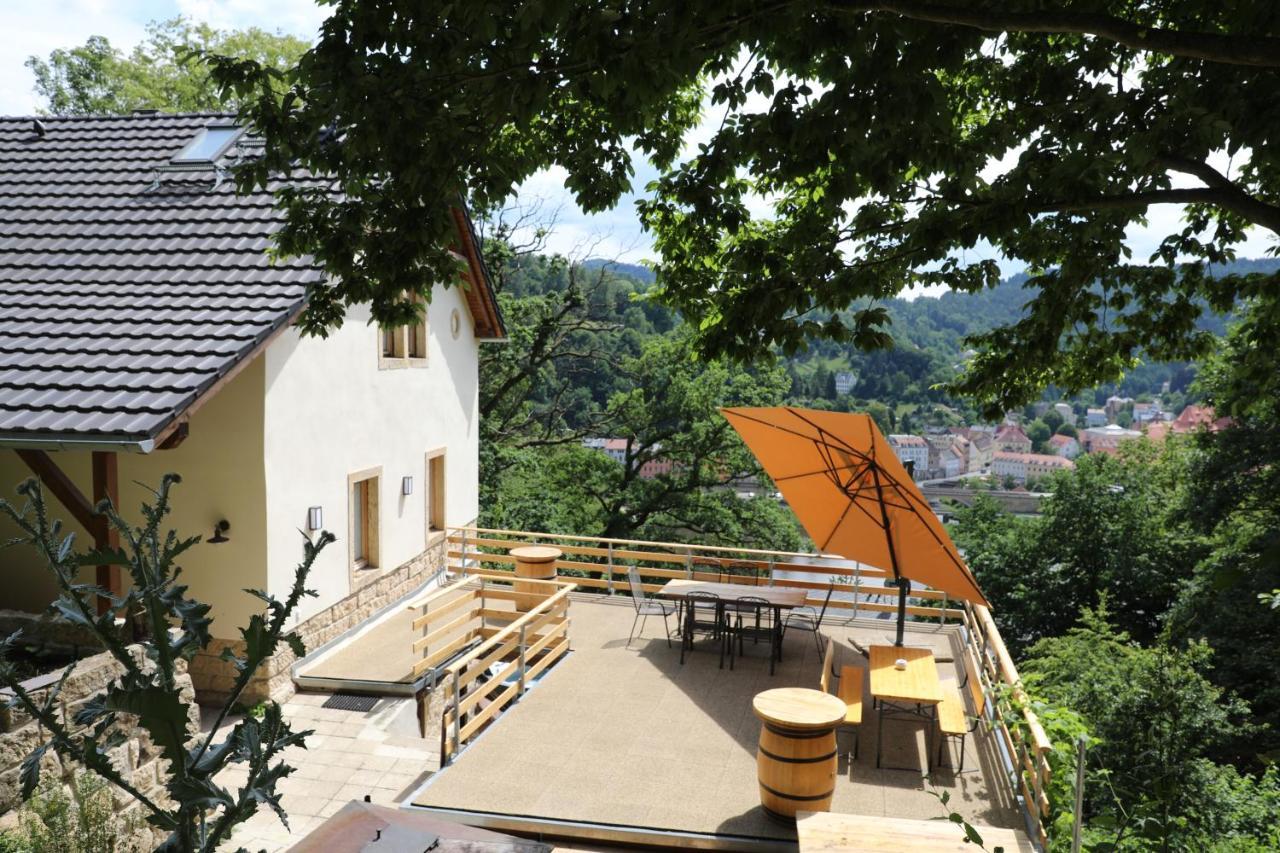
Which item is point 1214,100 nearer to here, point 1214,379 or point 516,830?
point 516,830

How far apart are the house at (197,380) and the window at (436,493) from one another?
1046 mm

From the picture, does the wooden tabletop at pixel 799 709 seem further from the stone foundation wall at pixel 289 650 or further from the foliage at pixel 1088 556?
the foliage at pixel 1088 556

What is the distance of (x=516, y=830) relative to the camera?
6824 millimetres

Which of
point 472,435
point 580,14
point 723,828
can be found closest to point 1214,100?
point 580,14

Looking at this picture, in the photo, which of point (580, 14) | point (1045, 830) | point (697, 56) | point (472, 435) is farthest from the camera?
point (472, 435)

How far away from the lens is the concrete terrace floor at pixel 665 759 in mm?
6996

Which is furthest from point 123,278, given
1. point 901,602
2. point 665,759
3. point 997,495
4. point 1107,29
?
point 997,495

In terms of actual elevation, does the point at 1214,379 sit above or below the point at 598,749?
above

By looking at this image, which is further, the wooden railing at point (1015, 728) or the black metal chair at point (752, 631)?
the black metal chair at point (752, 631)

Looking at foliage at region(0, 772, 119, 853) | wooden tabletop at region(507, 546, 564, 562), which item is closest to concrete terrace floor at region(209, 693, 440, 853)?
foliage at region(0, 772, 119, 853)

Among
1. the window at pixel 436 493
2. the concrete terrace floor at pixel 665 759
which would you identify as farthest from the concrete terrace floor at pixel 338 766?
the window at pixel 436 493

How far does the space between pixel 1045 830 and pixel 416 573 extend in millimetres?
10561

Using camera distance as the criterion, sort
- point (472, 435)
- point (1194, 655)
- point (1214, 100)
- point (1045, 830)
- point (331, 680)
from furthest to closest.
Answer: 1. point (472, 435)
2. point (1194, 655)
3. point (331, 680)
4. point (1045, 830)
5. point (1214, 100)

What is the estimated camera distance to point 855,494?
8.85 m
